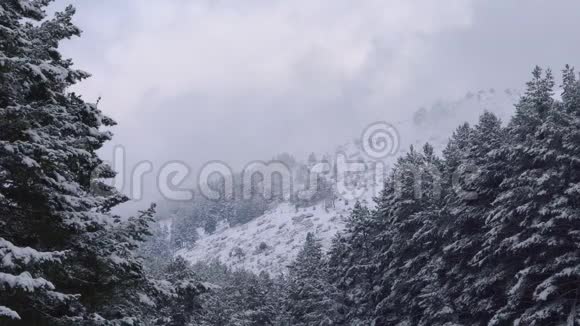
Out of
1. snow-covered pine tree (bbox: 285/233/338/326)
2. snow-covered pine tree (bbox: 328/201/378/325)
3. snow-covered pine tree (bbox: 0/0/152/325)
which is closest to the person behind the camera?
snow-covered pine tree (bbox: 0/0/152/325)

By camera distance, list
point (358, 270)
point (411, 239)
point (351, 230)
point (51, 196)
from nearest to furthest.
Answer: point (51, 196), point (411, 239), point (358, 270), point (351, 230)

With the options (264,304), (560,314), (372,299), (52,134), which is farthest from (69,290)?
(264,304)

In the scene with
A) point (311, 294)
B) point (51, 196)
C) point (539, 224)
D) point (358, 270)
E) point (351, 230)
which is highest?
point (351, 230)

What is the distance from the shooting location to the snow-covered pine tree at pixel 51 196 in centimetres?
862

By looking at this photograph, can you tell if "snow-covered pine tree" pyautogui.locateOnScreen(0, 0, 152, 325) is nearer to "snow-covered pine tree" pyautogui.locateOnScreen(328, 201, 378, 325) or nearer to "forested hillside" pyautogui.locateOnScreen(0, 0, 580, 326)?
"forested hillside" pyautogui.locateOnScreen(0, 0, 580, 326)

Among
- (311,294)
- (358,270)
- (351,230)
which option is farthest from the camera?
(311,294)

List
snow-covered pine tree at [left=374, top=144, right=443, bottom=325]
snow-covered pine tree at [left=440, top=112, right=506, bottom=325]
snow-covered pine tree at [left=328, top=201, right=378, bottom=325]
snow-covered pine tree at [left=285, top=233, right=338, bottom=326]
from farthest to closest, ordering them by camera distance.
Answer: snow-covered pine tree at [left=285, top=233, right=338, bottom=326]
snow-covered pine tree at [left=328, top=201, right=378, bottom=325]
snow-covered pine tree at [left=374, top=144, right=443, bottom=325]
snow-covered pine tree at [left=440, top=112, right=506, bottom=325]

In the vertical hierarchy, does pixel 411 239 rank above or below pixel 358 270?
above

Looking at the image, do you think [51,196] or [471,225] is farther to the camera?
[471,225]

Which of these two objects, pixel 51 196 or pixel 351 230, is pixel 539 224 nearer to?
pixel 51 196

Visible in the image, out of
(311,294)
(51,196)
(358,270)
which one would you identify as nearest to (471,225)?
(358,270)

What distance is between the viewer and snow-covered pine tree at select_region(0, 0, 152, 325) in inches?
340

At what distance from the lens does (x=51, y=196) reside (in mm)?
9484

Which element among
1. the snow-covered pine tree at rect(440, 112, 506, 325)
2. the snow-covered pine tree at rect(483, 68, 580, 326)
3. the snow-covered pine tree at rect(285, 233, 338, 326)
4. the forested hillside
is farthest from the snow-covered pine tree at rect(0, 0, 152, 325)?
the snow-covered pine tree at rect(285, 233, 338, 326)
